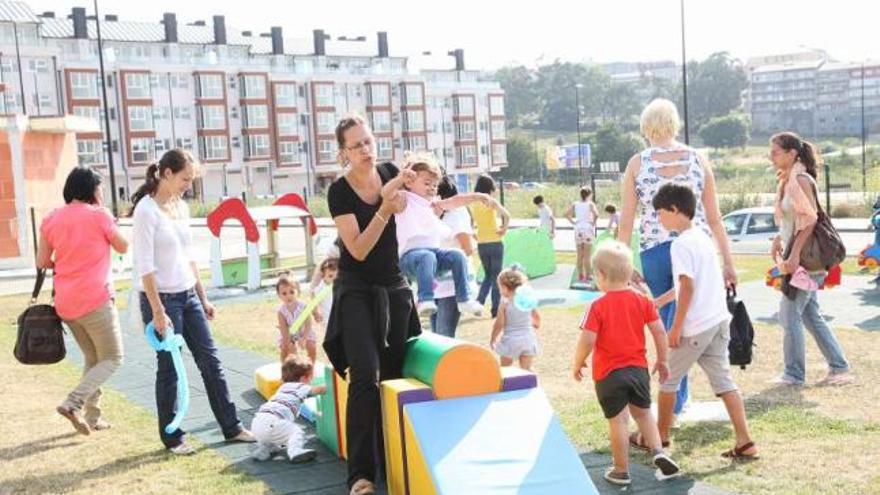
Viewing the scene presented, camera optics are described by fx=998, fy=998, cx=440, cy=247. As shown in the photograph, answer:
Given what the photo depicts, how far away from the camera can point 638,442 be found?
19.5 feet

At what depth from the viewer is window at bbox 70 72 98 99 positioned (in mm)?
76000

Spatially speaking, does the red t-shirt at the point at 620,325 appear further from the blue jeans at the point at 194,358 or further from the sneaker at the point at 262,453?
the blue jeans at the point at 194,358

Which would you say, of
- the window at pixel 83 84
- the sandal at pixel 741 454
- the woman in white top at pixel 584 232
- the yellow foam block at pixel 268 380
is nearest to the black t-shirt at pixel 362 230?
the sandal at pixel 741 454

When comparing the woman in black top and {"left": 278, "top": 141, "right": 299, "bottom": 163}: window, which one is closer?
the woman in black top

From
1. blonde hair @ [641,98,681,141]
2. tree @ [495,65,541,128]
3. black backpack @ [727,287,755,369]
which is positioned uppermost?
tree @ [495,65,541,128]

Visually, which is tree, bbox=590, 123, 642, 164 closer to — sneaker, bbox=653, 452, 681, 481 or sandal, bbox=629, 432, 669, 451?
sandal, bbox=629, 432, 669, 451

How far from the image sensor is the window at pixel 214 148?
3319 inches

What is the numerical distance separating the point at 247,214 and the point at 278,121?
71697 mm

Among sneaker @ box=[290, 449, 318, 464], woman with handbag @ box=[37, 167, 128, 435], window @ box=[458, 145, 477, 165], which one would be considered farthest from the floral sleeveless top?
window @ box=[458, 145, 477, 165]

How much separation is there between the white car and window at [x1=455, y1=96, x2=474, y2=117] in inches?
3376

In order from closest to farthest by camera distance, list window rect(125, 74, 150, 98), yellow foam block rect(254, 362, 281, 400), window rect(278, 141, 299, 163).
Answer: yellow foam block rect(254, 362, 281, 400) < window rect(125, 74, 150, 98) < window rect(278, 141, 299, 163)

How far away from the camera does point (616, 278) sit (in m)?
5.12

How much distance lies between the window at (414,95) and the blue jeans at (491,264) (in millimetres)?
87468

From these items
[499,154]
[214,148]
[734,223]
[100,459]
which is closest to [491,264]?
[100,459]
